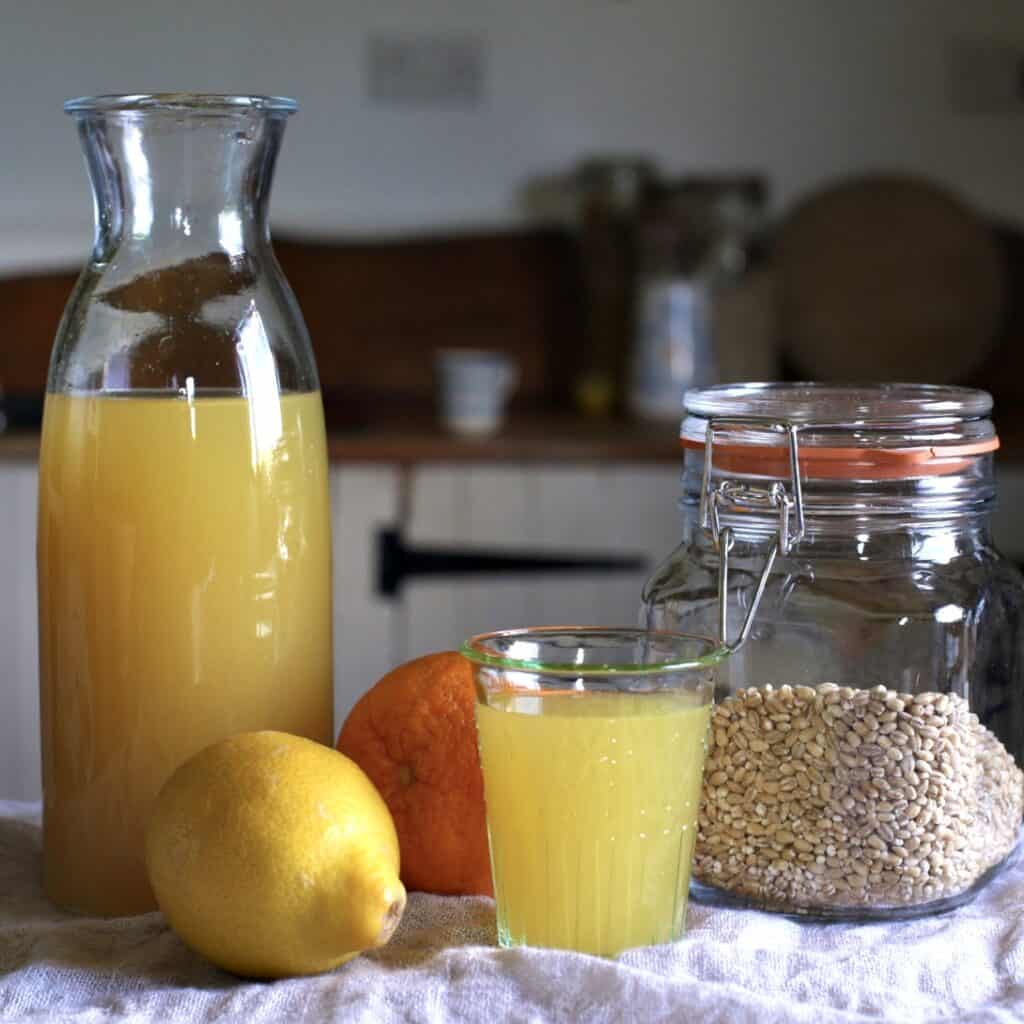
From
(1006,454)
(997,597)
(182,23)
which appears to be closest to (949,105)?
(1006,454)

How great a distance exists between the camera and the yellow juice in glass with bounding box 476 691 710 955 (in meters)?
0.60

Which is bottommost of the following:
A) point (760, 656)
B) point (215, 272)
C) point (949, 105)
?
point (760, 656)

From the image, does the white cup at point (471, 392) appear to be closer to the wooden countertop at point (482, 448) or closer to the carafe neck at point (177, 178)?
the wooden countertop at point (482, 448)

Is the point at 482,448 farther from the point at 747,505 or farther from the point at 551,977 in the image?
the point at 551,977

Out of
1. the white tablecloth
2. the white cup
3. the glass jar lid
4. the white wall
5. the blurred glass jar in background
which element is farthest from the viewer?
the white wall

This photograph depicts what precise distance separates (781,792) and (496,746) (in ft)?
0.41

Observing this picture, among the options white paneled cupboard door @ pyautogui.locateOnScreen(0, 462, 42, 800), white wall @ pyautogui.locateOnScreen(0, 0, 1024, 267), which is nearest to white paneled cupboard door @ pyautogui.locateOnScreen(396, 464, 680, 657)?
white paneled cupboard door @ pyautogui.locateOnScreen(0, 462, 42, 800)

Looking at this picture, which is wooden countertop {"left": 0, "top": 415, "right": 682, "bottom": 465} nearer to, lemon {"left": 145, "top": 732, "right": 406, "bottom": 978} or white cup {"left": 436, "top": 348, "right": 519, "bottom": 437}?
white cup {"left": 436, "top": 348, "right": 519, "bottom": 437}

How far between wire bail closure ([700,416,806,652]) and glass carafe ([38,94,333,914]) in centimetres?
19

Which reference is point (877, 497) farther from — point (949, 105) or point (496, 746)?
point (949, 105)

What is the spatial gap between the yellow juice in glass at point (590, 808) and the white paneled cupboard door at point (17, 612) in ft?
5.37

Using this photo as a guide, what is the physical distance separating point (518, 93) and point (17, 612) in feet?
4.01

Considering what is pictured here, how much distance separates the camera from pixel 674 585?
71cm

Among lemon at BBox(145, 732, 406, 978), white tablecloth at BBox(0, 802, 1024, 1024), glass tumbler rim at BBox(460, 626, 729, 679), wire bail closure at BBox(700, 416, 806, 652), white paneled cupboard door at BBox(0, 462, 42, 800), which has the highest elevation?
wire bail closure at BBox(700, 416, 806, 652)
